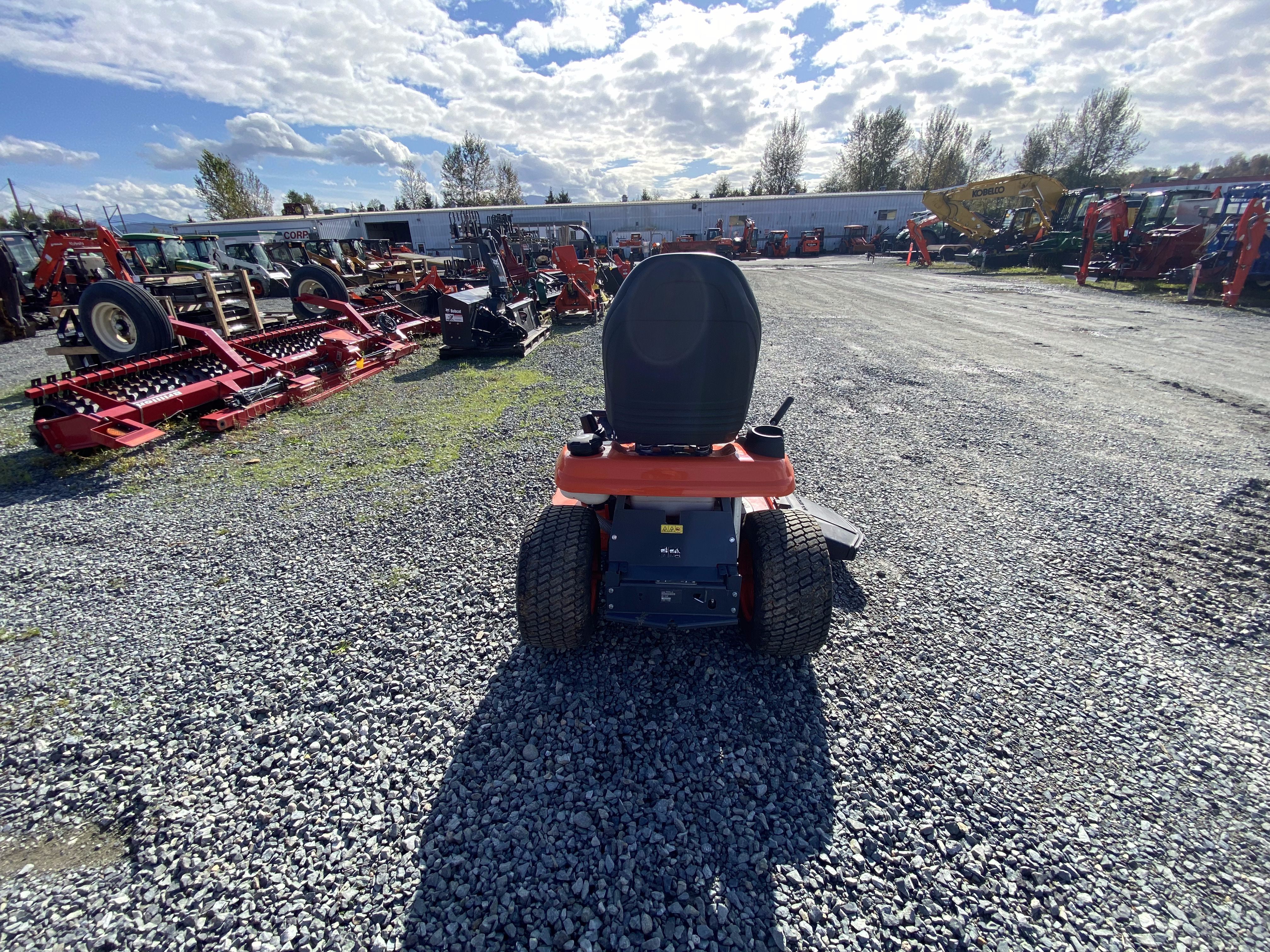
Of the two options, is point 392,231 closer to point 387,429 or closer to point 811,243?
point 811,243

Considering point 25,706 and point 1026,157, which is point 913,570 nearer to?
point 25,706

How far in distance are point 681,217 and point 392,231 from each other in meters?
22.2

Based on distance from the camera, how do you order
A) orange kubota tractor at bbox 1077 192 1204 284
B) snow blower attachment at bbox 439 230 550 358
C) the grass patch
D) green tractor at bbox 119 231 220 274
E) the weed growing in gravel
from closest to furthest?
the weed growing in gravel, the grass patch, snow blower attachment at bbox 439 230 550 358, green tractor at bbox 119 231 220 274, orange kubota tractor at bbox 1077 192 1204 284

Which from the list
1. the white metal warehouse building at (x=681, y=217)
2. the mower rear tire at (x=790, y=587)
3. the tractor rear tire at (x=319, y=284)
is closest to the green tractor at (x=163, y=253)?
the tractor rear tire at (x=319, y=284)

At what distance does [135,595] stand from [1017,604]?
526 centimetres

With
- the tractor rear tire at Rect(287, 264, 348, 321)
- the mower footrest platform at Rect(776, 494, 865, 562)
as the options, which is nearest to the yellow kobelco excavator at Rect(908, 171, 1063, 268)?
the tractor rear tire at Rect(287, 264, 348, 321)

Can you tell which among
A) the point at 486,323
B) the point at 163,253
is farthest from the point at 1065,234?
the point at 163,253

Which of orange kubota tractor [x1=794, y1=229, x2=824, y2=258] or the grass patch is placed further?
orange kubota tractor [x1=794, y1=229, x2=824, y2=258]

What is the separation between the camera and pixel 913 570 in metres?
3.36

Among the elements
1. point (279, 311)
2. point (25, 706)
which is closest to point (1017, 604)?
point (25, 706)

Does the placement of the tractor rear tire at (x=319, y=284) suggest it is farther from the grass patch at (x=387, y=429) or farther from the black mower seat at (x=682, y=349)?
the black mower seat at (x=682, y=349)

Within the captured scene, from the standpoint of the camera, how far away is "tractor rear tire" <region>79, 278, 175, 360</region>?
6379 mm

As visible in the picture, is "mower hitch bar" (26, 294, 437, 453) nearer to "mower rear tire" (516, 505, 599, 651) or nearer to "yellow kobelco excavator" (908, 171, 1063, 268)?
"mower rear tire" (516, 505, 599, 651)

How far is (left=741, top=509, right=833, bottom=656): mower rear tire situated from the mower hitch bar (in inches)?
234
